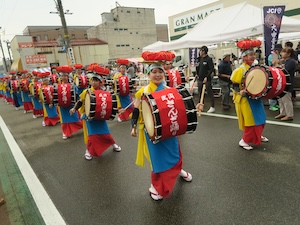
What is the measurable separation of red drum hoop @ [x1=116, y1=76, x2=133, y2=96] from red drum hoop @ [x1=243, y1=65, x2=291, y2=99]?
13.6ft

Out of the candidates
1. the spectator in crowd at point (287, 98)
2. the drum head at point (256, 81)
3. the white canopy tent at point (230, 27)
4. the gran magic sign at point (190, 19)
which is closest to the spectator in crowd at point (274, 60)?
the spectator in crowd at point (287, 98)

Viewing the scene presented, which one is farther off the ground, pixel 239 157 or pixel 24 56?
pixel 24 56

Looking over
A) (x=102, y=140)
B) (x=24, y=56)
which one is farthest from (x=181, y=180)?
(x=24, y=56)

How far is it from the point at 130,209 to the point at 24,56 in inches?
1612

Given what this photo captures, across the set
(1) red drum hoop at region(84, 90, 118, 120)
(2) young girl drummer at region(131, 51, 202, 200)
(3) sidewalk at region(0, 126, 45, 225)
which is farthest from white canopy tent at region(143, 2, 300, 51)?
(3) sidewalk at region(0, 126, 45, 225)

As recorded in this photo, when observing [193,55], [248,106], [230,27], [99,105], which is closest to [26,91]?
[193,55]

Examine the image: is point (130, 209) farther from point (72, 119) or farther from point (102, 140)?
point (72, 119)

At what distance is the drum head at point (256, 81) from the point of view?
162 inches

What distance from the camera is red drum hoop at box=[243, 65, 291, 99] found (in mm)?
4109

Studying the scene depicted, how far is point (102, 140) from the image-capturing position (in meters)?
5.01

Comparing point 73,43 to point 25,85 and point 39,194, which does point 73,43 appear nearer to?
point 25,85

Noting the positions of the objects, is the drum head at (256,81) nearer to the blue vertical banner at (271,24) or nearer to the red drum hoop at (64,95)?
the blue vertical banner at (271,24)

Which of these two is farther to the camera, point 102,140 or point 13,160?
point 13,160

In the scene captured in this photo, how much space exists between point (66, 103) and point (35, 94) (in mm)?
4017
